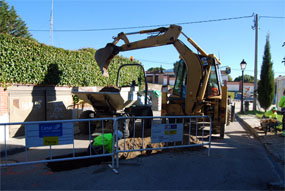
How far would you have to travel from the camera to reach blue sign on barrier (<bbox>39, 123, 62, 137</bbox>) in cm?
432

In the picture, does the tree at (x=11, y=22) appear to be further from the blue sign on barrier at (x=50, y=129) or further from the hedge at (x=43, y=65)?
the blue sign on barrier at (x=50, y=129)

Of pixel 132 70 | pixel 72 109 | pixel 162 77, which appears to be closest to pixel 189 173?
pixel 72 109

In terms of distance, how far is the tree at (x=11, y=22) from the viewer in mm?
31641

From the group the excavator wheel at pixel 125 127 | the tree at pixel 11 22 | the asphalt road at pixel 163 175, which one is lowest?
the asphalt road at pixel 163 175

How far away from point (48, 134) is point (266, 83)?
64.4ft

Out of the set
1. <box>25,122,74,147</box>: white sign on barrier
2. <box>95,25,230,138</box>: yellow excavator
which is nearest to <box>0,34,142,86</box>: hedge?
<box>95,25,230,138</box>: yellow excavator

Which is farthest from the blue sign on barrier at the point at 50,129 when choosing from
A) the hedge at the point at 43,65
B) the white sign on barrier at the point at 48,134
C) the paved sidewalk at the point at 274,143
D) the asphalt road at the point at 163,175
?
the paved sidewalk at the point at 274,143

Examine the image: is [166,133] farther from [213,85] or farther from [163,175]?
[213,85]

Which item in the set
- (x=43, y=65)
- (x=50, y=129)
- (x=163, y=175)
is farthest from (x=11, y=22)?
(x=163, y=175)

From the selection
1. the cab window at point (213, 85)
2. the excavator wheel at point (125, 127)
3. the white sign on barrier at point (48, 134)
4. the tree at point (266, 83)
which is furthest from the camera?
the tree at point (266, 83)

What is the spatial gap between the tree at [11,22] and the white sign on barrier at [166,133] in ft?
110

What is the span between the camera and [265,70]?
64.1ft

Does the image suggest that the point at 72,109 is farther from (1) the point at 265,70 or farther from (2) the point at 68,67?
(1) the point at 265,70

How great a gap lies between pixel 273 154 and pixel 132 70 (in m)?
11.0
